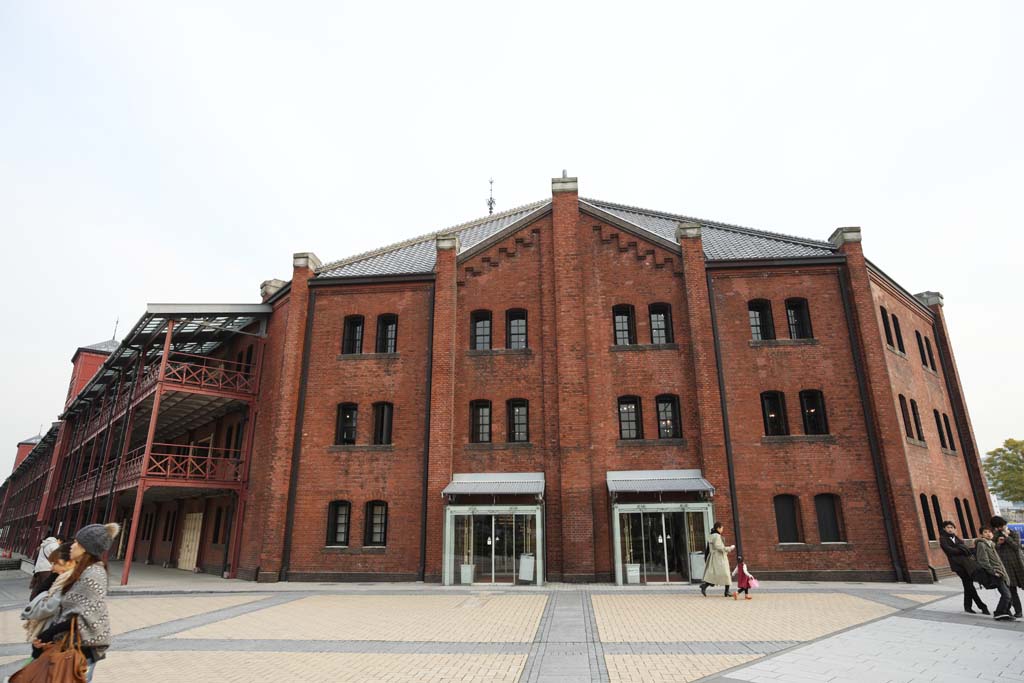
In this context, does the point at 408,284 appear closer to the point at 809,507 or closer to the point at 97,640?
the point at 809,507

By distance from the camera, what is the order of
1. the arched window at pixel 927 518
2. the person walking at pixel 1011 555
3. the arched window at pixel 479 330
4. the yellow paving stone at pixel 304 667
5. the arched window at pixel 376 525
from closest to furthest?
1. the yellow paving stone at pixel 304 667
2. the person walking at pixel 1011 555
3. the arched window at pixel 927 518
4. the arched window at pixel 376 525
5. the arched window at pixel 479 330

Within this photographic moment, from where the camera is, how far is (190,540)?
2406 centimetres

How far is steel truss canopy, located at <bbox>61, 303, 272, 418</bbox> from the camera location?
20250mm

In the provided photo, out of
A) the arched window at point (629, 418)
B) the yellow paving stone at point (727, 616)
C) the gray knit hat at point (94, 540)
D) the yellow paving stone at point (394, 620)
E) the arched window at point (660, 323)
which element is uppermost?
the arched window at point (660, 323)

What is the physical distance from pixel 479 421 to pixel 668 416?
6.18m

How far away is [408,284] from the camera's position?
20719 mm

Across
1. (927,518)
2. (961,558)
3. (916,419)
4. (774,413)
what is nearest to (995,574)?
(961,558)

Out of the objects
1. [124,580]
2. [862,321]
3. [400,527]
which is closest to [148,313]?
[124,580]

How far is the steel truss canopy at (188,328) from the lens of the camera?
20.2m

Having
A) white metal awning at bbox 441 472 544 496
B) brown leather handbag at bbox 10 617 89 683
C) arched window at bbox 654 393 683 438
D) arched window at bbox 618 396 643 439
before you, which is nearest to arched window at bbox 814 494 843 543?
arched window at bbox 654 393 683 438

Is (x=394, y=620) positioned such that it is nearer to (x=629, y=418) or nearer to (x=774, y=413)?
(x=629, y=418)

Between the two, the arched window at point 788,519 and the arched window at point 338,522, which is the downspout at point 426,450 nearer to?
the arched window at point 338,522

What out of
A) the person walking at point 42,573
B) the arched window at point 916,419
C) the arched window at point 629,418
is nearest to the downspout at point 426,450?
the arched window at point 629,418

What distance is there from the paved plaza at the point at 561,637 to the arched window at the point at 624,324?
7.92 m
